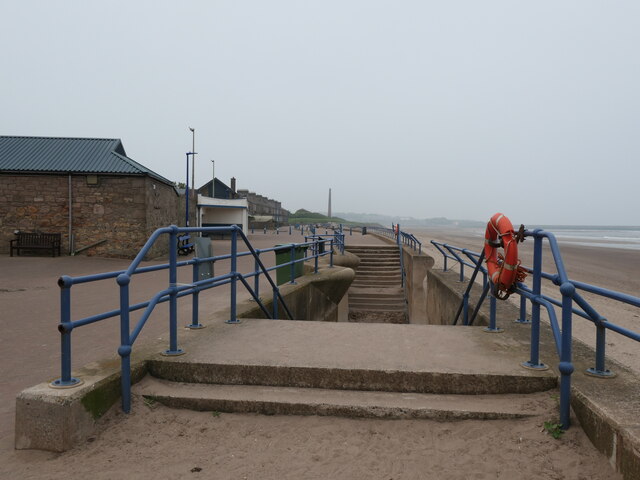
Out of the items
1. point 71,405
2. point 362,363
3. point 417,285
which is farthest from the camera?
point 417,285

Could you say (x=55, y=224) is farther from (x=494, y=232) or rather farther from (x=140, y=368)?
(x=494, y=232)

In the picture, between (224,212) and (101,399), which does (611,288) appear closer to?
(101,399)

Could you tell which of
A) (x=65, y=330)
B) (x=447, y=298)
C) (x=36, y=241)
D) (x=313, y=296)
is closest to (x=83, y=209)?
(x=36, y=241)

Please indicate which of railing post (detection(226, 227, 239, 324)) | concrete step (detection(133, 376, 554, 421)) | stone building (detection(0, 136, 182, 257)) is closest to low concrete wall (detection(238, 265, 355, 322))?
railing post (detection(226, 227, 239, 324))

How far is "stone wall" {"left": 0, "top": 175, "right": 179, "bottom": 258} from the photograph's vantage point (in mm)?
16625

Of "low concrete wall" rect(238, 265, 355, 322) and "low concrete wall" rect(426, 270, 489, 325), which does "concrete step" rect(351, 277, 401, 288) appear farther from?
"low concrete wall" rect(238, 265, 355, 322)

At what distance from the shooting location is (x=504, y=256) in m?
3.76

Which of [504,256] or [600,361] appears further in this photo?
[504,256]

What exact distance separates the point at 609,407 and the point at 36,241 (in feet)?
59.9

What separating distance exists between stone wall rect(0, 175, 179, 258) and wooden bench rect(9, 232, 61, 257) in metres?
0.22

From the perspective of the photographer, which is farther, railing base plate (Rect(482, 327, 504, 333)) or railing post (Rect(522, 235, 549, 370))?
railing base plate (Rect(482, 327, 504, 333))

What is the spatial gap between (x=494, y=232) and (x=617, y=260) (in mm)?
31052

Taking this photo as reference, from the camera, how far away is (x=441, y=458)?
2617mm

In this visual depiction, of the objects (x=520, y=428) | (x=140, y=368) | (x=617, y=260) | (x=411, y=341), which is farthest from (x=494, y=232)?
(x=617, y=260)
